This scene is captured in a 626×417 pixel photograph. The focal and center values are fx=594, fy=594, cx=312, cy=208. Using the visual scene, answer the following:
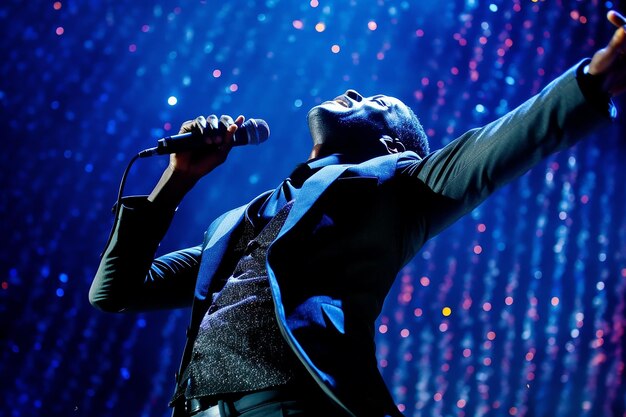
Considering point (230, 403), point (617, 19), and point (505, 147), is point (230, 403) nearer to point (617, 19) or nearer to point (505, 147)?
point (505, 147)

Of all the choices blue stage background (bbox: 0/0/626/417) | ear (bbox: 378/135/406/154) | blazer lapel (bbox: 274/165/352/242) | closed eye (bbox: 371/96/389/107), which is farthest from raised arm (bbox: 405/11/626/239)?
blue stage background (bbox: 0/0/626/417)

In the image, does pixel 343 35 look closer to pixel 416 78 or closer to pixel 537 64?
pixel 416 78

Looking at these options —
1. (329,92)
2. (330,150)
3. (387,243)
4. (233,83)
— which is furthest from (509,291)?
(387,243)

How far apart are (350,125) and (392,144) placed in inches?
4.4

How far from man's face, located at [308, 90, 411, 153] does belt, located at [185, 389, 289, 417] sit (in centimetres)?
65

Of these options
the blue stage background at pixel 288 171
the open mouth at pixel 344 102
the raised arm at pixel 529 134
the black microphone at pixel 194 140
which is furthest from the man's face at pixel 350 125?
the blue stage background at pixel 288 171

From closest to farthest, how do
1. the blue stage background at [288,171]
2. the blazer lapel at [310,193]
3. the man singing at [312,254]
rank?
the man singing at [312,254] → the blazer lapel at [310,193] → the blue stage background at [288,171]

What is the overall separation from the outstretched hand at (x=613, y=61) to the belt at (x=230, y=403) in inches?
22.5

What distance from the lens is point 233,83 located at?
8.80ft

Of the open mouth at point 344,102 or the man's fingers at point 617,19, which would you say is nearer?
the man's fingers at point 617,19

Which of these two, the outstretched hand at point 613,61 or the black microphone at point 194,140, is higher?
the outstretched hand at point 613,61

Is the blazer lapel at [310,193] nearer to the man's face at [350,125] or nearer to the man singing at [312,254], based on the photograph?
the man singing at [312,254]

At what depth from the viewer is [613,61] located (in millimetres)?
676

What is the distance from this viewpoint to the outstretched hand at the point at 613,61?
0.67 metres
